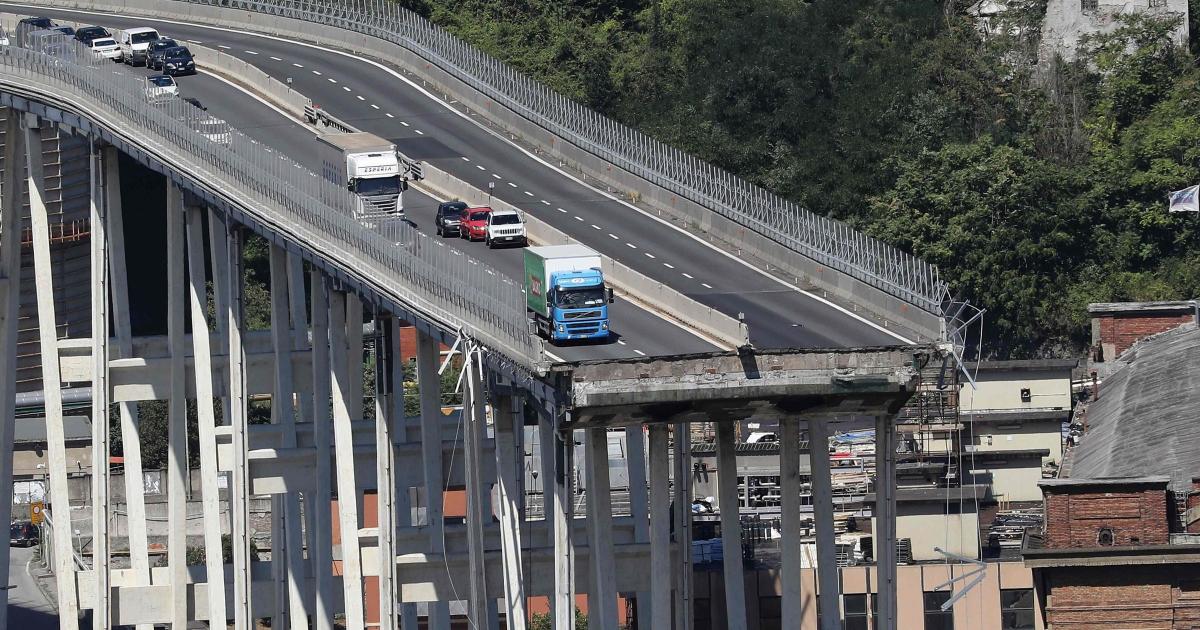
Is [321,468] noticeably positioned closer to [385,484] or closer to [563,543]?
[385,484]

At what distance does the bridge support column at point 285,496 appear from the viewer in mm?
96312

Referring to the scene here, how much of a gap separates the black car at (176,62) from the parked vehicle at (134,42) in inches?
122

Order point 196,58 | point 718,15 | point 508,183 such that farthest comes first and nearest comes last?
point 718,15 < point 196,58 < point 508,183

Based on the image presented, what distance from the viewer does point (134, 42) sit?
12025cm

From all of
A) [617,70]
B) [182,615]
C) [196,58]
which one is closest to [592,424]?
[182,615]

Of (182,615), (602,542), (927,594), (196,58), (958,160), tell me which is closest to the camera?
(602,542)

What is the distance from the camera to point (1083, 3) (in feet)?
563

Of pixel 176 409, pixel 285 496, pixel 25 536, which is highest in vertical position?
pixel 176 409

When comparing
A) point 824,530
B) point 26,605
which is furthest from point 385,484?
point 26,605

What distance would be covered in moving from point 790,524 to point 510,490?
10.0 metres

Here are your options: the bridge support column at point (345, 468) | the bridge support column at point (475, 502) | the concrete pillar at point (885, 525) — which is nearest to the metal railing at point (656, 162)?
the concrete pillar at point (885, 525)

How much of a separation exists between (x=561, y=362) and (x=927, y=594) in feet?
63.2

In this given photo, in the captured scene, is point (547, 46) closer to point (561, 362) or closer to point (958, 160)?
point (958, 160)

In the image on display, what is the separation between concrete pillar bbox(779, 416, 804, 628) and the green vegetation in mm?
60762
